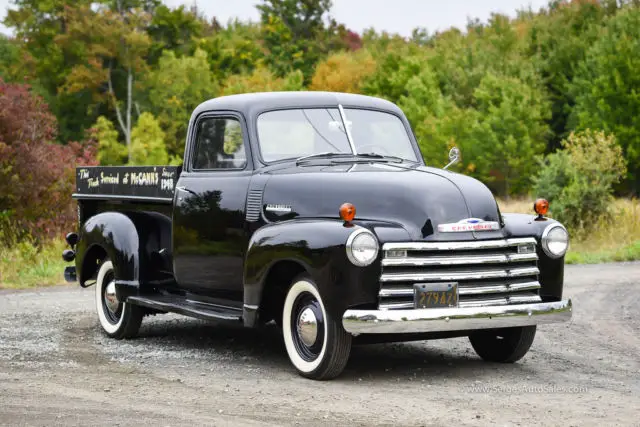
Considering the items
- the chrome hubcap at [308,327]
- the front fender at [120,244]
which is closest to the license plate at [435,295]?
the chrome hubcap at [308,327]

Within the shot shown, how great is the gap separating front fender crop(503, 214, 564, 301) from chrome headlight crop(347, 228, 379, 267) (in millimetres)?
1243

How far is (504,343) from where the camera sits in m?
8.46

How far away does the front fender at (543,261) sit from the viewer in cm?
791

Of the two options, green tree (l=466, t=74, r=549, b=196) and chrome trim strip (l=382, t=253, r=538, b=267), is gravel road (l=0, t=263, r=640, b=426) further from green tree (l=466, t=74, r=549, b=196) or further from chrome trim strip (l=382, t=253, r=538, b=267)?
green tree (l=466, t=74, r=549, b=196)

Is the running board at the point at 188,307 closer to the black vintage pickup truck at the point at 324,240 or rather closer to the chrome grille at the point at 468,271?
the black vintage pickup truck at the point at 324,240

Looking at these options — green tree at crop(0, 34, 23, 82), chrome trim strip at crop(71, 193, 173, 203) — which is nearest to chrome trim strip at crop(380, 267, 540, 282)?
chrome trim strip at crop(71, 193, 173, 203)

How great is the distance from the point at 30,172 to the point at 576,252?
10.6 m

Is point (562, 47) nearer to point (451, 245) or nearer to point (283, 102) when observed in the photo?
point (283, 102)

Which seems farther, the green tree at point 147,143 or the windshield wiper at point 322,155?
the green tree at point 147,143

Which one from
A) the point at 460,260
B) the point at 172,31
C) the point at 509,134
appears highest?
the point at 172,31

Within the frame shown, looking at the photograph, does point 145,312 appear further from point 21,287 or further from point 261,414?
point 21,287

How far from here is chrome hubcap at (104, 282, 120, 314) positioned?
10.1 m

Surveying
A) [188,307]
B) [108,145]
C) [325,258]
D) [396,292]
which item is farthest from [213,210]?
[108,145]

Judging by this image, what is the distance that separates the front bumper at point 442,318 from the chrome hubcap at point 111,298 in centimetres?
365
